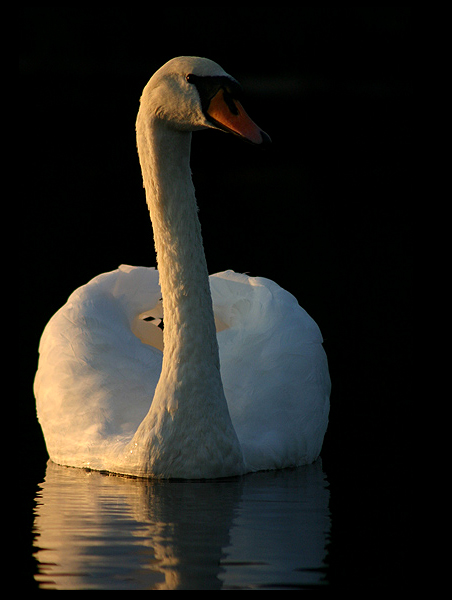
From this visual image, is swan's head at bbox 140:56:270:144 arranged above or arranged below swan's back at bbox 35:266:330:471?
above

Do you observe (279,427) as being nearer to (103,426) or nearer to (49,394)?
(103,426)

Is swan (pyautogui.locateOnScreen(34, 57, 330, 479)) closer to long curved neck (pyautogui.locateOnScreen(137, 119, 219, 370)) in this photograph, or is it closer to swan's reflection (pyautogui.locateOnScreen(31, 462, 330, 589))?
long curved neck (pyautogui.locateOnScreen(137, 119, 219, 370))

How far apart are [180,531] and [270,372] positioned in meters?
1.71

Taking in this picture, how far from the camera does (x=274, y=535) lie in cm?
411

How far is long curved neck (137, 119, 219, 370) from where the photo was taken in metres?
5.02

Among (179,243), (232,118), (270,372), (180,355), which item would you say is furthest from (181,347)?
(232,118)

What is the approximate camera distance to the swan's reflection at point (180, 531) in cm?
361

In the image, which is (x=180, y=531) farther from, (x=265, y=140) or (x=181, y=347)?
(x=265, y=140)

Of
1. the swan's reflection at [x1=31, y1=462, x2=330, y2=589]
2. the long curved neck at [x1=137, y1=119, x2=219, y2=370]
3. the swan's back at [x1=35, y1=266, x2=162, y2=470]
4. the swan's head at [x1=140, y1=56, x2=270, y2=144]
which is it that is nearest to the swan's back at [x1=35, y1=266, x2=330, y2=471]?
the swan's back at [x1=35, y1=266, x2=162, y2=470]

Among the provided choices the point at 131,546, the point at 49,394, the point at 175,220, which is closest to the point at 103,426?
the point at 49,394

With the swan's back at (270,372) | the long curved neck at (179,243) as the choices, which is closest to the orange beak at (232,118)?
the long curved neck at (179,243)

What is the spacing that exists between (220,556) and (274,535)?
1.17ft

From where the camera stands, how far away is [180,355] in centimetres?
505

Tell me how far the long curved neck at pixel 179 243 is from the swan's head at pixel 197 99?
8cm
